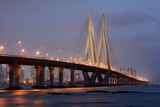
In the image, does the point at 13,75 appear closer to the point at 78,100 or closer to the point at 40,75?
the point at 40,75

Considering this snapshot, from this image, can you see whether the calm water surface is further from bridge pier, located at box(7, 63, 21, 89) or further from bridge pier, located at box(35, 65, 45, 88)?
bridge pier, located at box(35, 65, 45, 88)

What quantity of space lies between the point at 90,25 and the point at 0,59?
4440 centimetres

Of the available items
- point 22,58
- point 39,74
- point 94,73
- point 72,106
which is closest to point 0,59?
point 22,58

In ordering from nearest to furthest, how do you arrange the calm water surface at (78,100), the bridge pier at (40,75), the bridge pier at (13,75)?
the calm water surface at (78,100) → the bridge pier at (13,75) → the bridge pier at (40,75)

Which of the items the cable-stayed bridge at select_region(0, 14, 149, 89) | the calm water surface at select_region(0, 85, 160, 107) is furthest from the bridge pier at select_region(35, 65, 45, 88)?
the calm water surface at select_region(0, 85, 160, 107)

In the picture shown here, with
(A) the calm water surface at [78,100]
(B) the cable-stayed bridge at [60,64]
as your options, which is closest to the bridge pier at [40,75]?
(B) the cable-stayed bridge at [60,64]

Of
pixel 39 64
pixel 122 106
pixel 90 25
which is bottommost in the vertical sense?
pixel 122 106

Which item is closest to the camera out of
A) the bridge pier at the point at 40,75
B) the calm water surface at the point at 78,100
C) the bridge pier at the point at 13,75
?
the calm water surface at the point at 78,100

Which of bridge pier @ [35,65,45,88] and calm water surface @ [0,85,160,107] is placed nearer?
calm water surface @ [0,85,160,107]

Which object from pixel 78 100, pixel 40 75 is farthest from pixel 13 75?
pixel 78 100

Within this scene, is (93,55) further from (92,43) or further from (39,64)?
(39,64)

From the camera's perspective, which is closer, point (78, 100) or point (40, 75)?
point (78, 100)

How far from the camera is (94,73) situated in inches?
5384

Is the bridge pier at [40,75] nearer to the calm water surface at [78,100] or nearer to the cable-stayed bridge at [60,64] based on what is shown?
the cable-stayed bridge at [60,64]
